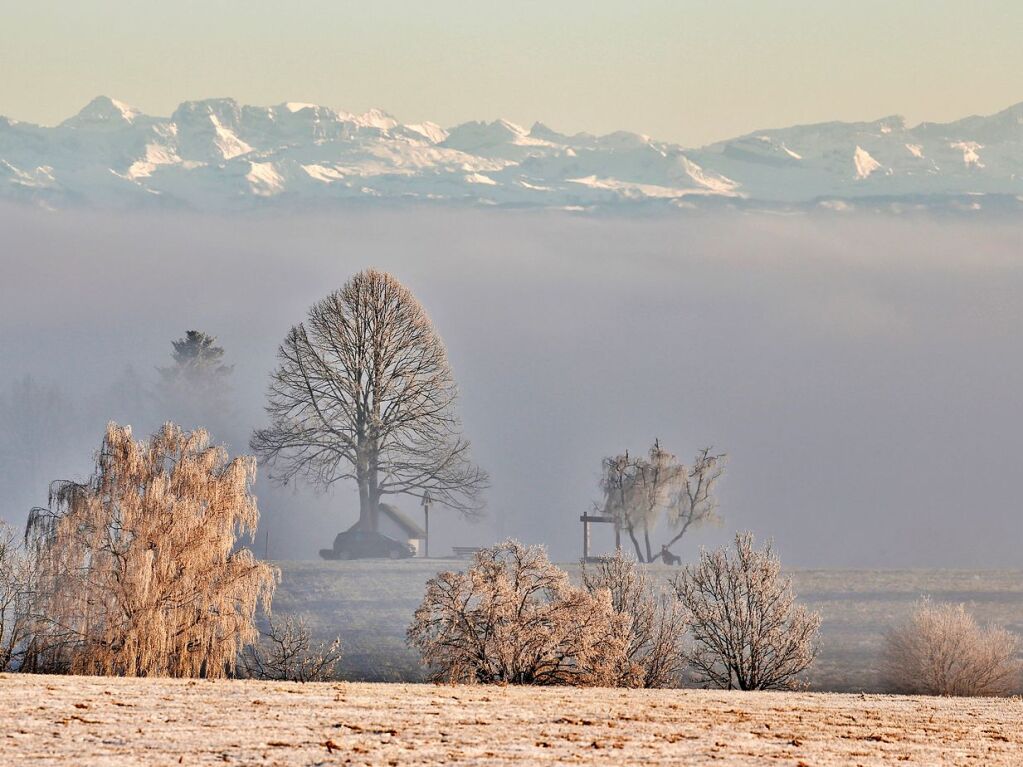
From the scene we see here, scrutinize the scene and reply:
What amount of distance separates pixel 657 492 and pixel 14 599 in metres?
53.3

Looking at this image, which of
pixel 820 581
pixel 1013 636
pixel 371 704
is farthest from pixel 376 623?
pixel 371 704

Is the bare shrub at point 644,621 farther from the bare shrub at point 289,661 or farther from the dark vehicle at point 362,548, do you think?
the dark vehicle at point 362,548

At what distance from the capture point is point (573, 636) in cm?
4641

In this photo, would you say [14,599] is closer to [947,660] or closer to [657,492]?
[947,660]

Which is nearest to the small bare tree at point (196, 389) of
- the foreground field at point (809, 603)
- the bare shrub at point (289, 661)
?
the foreground field at point (809, 603)

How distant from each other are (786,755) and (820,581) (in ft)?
160

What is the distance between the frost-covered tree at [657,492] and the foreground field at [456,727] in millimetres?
54949

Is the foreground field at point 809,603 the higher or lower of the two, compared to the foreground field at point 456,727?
higher

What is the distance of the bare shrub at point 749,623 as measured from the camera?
2128 inches

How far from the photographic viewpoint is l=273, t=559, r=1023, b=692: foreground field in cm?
6247

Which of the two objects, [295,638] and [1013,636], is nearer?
[295,638]

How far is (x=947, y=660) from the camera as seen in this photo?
54.7m

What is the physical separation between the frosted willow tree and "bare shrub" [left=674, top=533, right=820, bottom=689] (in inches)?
1204

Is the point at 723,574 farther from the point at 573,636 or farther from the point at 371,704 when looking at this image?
the point at 371,704
